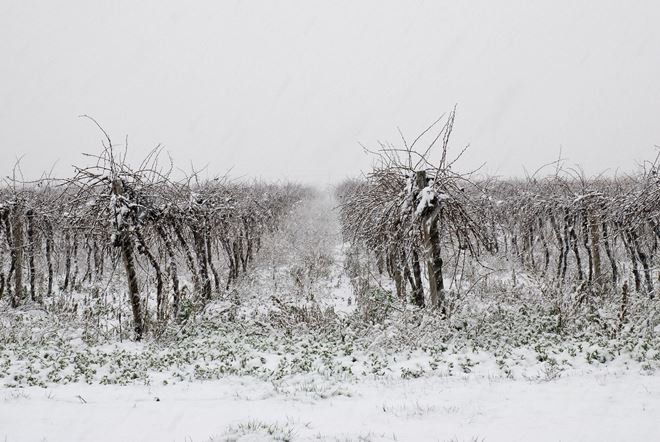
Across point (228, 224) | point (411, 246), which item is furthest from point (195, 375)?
point (228, 224)

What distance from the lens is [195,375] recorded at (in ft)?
21.2

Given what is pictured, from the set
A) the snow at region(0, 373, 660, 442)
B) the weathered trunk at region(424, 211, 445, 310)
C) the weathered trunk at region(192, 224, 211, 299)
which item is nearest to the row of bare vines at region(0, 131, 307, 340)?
the weathered trunk at region(192, 224, 211, 299)

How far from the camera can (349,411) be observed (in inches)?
195

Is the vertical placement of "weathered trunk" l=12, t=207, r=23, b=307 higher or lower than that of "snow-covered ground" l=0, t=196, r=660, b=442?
higher

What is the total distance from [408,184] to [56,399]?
6.29 meters

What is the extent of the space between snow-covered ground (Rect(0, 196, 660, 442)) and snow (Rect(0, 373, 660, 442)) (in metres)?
0.02

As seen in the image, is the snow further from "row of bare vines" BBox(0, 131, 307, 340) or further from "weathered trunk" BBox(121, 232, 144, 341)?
"row of bare vines" BBox(0, 131, 307, 340)

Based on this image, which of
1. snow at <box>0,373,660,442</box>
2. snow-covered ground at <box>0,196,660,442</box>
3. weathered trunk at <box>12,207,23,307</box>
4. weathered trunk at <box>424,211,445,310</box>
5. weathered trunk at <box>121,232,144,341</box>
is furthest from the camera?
weathered trunk at <box>12,207,23,307</box>

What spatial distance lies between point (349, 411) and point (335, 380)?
1.13 m

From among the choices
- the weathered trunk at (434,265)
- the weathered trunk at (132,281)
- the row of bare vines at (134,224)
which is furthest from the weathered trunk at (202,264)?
the weathered trunk at (434,265)

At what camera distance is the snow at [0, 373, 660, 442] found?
14.1 ft

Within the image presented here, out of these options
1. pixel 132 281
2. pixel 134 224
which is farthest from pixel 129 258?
pixel 134 224

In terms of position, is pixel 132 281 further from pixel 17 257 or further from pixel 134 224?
pixel 17 257

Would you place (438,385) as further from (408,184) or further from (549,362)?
(408,184)
